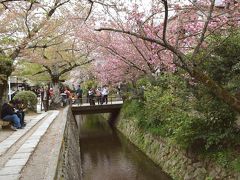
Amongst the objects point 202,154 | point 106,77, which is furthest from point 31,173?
point 106,77

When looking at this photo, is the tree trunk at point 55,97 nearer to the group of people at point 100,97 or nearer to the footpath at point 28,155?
the group of people at point 100,97

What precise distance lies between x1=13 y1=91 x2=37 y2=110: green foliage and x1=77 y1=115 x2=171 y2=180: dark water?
4.38m

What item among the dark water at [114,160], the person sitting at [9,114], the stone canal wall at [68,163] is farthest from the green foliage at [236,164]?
the person sitting at [9,114]

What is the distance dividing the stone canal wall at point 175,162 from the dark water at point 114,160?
1.16 ft

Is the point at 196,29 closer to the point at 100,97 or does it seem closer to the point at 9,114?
the point at 9,114

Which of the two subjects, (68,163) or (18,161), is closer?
(18,161)

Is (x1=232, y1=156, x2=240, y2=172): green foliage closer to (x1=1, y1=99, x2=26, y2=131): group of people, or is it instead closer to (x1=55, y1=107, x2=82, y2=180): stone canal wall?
(x1=55, y1=107, x2=82, y2=180): stone canal wall

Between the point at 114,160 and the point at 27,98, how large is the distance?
9392 millimetres

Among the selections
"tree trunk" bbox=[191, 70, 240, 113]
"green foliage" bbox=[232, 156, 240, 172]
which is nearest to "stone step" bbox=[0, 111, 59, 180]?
"tree trunk" bbox=[191, 70, 240, 113]

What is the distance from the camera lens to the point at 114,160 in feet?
56.4

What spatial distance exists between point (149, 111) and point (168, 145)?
161 inches

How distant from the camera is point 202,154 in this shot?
11.6 meters

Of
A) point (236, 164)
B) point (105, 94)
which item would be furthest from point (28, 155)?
point (105, 94)

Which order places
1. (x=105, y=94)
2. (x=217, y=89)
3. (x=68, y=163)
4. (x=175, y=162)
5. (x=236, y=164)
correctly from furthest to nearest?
(x=105, y=94), (x=175, y=162), (x=236, y=164), (x=68, y=163), (x=217, y=89)
